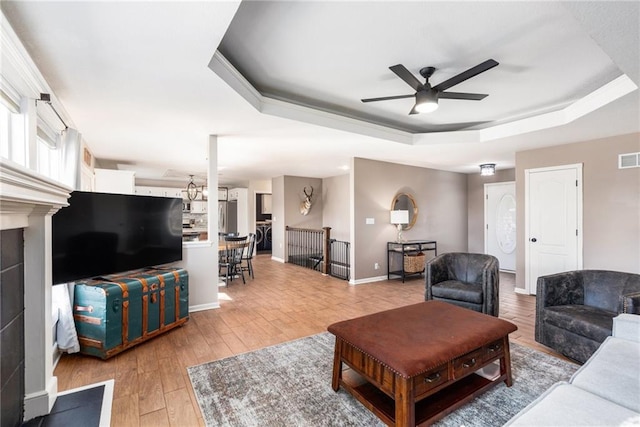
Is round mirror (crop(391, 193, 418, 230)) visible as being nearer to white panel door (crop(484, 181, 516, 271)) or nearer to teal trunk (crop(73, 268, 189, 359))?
white panel door (crop(484, 181, 516, 271))

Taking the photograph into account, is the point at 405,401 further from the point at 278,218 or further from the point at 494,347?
the point at 278,218

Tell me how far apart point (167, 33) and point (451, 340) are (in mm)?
2593

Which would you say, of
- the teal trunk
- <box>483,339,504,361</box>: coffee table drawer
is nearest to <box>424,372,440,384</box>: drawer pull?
<box>483,339,504,361</box>: coffee table drawer

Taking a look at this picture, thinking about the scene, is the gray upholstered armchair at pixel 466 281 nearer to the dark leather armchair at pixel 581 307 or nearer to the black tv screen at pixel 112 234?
the dark leather armchair at pixel 581 307

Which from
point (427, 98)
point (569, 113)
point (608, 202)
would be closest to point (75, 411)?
point (427, 98)

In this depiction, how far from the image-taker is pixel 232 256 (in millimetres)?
5570

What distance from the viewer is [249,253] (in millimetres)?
5918

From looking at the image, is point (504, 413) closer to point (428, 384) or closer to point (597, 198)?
point (428, 384)

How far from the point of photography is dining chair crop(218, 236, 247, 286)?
5289 millimetres

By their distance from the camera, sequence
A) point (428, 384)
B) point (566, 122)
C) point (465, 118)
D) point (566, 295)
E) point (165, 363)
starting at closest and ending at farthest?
point (428, 384)
point (165, 363)
point (566, 295)
point (566, 122)
point (465, 118)

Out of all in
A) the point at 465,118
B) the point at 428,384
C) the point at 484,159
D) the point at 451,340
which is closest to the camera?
the point at 428,384

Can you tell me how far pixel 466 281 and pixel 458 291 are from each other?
1.37 ft

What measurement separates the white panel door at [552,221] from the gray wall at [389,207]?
2.16 m

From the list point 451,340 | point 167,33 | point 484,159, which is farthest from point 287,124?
point 484,159
